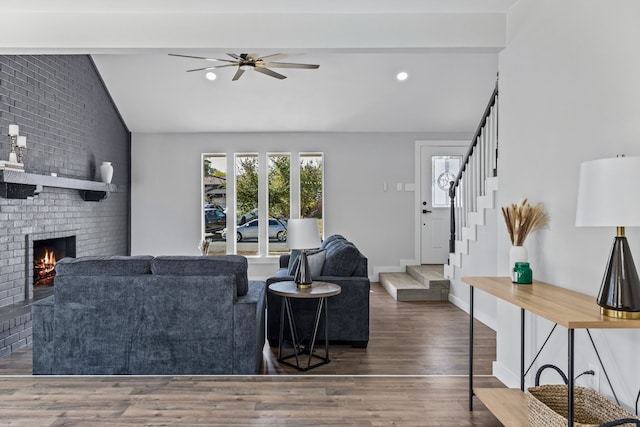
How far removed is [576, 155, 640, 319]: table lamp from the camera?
5.65 feet

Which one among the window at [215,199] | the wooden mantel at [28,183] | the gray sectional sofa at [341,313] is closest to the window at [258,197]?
the window at [215,199]

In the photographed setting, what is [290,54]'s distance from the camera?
5375mm

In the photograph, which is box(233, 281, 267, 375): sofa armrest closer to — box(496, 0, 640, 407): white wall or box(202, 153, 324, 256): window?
box(496, 0, 640, 407): white wall

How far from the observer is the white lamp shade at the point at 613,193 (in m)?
1.71

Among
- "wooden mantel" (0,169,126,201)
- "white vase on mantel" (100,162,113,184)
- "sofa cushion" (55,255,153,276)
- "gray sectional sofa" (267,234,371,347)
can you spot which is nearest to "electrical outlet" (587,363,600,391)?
"gray sectional sofa" (267,234,371,347)

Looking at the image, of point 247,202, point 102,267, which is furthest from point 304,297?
point 247,202

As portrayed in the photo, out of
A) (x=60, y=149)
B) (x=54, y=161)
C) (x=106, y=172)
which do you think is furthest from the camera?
Answer: (x=106, y=172)

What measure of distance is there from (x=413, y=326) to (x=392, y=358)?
1034 millimetres

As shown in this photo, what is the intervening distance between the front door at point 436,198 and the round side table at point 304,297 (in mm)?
4054

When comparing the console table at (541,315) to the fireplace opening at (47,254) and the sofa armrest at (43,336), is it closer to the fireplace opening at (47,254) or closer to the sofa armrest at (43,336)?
the sofa armrest at (43,336)

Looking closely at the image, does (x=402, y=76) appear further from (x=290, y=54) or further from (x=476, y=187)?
(x=476, y=187)

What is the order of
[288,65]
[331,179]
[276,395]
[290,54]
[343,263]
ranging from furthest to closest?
[331,179] < [290,54] < [288,65] < [343,263] < [276,395]

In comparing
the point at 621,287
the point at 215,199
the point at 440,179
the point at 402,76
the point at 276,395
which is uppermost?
the point at 402,76

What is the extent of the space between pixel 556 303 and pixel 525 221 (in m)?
0.77
